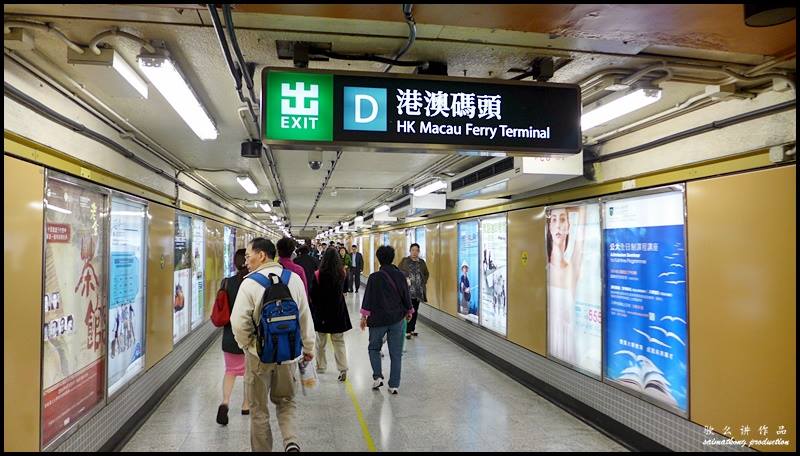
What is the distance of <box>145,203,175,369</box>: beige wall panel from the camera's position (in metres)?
4.54

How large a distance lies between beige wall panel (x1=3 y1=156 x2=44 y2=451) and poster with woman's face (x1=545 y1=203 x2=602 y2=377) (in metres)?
4.24

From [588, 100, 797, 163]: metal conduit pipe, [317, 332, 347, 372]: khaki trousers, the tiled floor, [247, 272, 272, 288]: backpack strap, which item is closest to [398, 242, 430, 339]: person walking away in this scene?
the tiled floor

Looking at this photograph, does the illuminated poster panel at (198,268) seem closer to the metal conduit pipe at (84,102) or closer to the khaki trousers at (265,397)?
the metal conduit pipe at (84,102)

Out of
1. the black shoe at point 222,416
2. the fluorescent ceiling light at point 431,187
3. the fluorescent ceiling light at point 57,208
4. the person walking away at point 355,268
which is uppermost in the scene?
the fluorescent ceiling light at point 431,187

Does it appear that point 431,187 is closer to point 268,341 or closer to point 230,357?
point 230,357

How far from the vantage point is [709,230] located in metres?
3.00

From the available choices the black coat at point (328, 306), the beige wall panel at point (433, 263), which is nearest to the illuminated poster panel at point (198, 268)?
the black coat at point (328, 306)

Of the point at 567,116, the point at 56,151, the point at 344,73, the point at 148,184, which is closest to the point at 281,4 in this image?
the point at 344,73

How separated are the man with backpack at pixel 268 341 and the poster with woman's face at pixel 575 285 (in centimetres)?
280

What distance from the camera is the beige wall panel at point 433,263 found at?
8.99 metres

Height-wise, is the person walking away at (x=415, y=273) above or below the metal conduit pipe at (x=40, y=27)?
below

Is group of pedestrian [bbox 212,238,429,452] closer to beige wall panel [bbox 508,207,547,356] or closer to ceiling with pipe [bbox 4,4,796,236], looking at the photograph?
ceiling with pipe [bbox 4,4,796,236]

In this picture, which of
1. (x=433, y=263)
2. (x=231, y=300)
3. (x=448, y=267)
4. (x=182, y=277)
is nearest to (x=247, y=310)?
(x=231, y=300)

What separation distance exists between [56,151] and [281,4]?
1.94 metres
